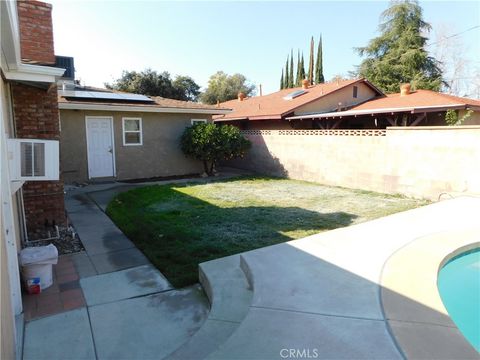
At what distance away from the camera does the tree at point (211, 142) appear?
41.4ft

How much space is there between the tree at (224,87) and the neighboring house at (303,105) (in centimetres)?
2111

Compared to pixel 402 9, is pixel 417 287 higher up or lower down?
lower down

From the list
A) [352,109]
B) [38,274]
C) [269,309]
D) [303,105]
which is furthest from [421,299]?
[352,109]

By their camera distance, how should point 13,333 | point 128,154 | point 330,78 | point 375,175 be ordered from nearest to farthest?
point 13,333 → point 375,175 → point 128,154 → point 330,78

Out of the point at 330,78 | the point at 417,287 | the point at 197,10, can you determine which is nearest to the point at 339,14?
the point at 197,10

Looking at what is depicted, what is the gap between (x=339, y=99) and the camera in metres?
17.9

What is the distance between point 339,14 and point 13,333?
14.0 metres

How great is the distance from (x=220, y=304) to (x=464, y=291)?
346 centimetres

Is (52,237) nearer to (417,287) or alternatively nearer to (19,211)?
(19,211)

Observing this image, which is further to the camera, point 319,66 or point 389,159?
point 319,66

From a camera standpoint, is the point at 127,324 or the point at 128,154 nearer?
the point at 127,324

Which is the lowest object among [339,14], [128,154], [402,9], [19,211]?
[19,211]

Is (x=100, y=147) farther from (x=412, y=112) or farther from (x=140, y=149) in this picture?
(x=412, y=112)

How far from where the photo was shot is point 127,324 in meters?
3.16
